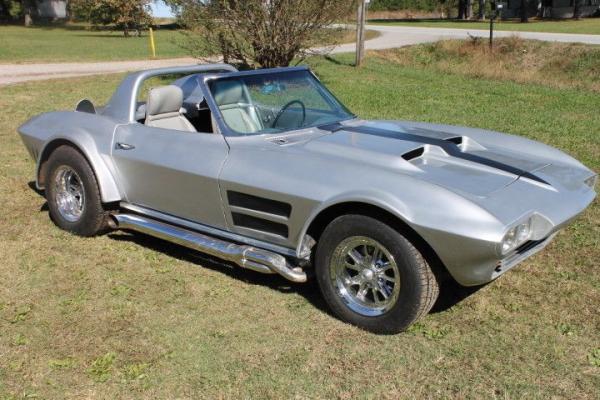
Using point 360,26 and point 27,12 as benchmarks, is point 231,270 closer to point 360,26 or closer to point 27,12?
point 360,26

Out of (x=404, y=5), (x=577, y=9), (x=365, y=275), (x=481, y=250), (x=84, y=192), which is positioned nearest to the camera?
(x=481, y=250)

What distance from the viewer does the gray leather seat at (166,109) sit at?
187 inches

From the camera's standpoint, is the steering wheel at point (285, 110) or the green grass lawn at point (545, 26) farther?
the green grass lawn at point (545, 26)

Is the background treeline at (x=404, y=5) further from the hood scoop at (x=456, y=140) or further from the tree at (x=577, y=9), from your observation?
the hood scoop at (x=456, y=140)

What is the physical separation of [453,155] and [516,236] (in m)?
0.92

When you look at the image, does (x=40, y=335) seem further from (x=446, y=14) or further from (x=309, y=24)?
(x=446, y=14)

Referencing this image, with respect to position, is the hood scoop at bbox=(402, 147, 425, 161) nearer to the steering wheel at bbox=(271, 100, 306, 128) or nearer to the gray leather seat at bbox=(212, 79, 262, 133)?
the steering wheel at bbox=(271, 100, 306, 128)

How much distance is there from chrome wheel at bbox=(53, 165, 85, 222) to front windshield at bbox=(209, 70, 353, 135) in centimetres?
153

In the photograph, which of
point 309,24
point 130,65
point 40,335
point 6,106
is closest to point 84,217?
point 40,335

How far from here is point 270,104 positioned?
4625 mm

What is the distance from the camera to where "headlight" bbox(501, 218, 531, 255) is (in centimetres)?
317

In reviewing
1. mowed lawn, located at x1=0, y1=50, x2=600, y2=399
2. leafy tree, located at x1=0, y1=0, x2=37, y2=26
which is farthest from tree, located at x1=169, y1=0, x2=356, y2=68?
leafy tree, located at x1=0, y1=0, x2=37, y2=26

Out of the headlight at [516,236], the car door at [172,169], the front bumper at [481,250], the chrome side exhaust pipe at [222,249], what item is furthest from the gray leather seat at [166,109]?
the headlight at [516,236]

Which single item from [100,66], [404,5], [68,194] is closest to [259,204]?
[68,194]
